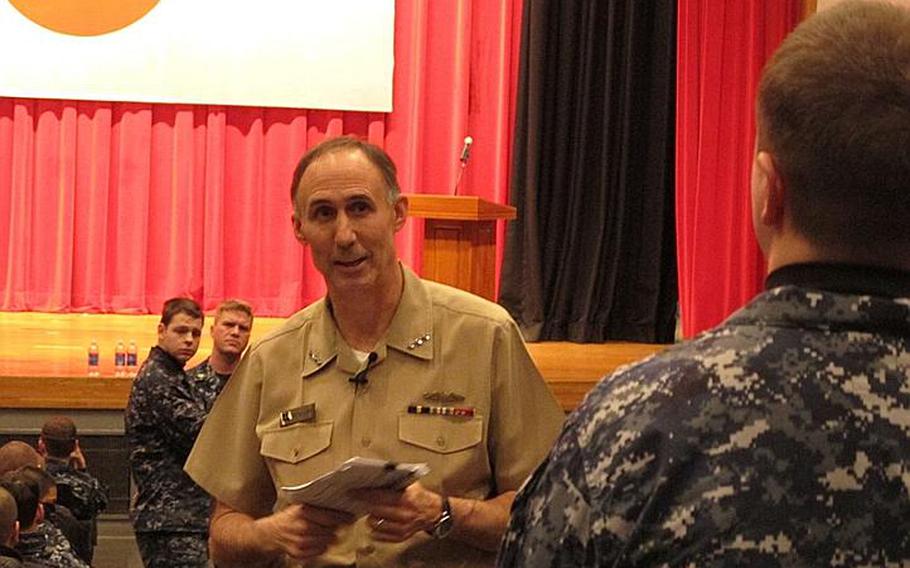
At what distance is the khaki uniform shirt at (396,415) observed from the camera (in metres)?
2.53

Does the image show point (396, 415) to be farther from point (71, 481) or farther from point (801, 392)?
point (71, 481)

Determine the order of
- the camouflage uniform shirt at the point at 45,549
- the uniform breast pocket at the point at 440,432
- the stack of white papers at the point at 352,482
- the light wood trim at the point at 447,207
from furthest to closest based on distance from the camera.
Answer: the light wood trim at the point at 447,207, the camouflage uniform shirt at the point at 45,549, the uniform breast pocket at the point at 440,432, the stack of white papers at the point at 352,482

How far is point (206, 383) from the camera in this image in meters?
5.58

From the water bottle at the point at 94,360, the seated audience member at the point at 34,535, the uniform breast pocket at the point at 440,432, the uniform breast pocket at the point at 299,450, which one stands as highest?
the uniform breast pocket at the point at 440,432

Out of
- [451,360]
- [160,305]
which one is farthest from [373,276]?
[160,305]

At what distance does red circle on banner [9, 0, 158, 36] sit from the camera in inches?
427

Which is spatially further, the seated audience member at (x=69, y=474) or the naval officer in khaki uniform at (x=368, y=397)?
the seated audience member at (x=69, y=474)

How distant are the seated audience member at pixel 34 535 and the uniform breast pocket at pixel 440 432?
2037mm

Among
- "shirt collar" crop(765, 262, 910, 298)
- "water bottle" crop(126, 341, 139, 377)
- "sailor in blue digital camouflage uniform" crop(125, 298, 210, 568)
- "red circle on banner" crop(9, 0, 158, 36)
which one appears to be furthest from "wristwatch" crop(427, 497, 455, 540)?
"red circle on banner" crop(9, 0, 158, 36)

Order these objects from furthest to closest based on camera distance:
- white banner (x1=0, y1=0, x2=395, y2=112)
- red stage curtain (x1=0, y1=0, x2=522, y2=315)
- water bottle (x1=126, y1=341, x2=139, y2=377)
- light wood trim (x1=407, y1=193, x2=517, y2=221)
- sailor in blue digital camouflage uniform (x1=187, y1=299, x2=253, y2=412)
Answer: red stage curtain (x1=0, y1=0, x2=522, y2=315), white banner (x1=0, y1=0, x2=395, y2=112), water bottle (x1=126, y1=341, x2=139, y2=377), light wood trim (x1=407, y1=193, x2=517, y2=221), sailor in blue digital camouflage uniform (x1=187, y1=299, x2=253, y2=412)

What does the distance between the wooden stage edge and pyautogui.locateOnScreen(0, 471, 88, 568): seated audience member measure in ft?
10.3

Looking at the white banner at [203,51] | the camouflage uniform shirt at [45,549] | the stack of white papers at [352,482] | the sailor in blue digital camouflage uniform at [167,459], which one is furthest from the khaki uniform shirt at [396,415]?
the white banner at [203,51]

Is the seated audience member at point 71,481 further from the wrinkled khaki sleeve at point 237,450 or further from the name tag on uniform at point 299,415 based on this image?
the name tag on uniform at point 299,415

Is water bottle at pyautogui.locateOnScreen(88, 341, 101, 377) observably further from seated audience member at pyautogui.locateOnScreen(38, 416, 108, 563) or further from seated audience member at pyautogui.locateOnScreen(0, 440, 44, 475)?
seated audience member at pyautogui.locateOnScreen(0, 440, 44, 475)
